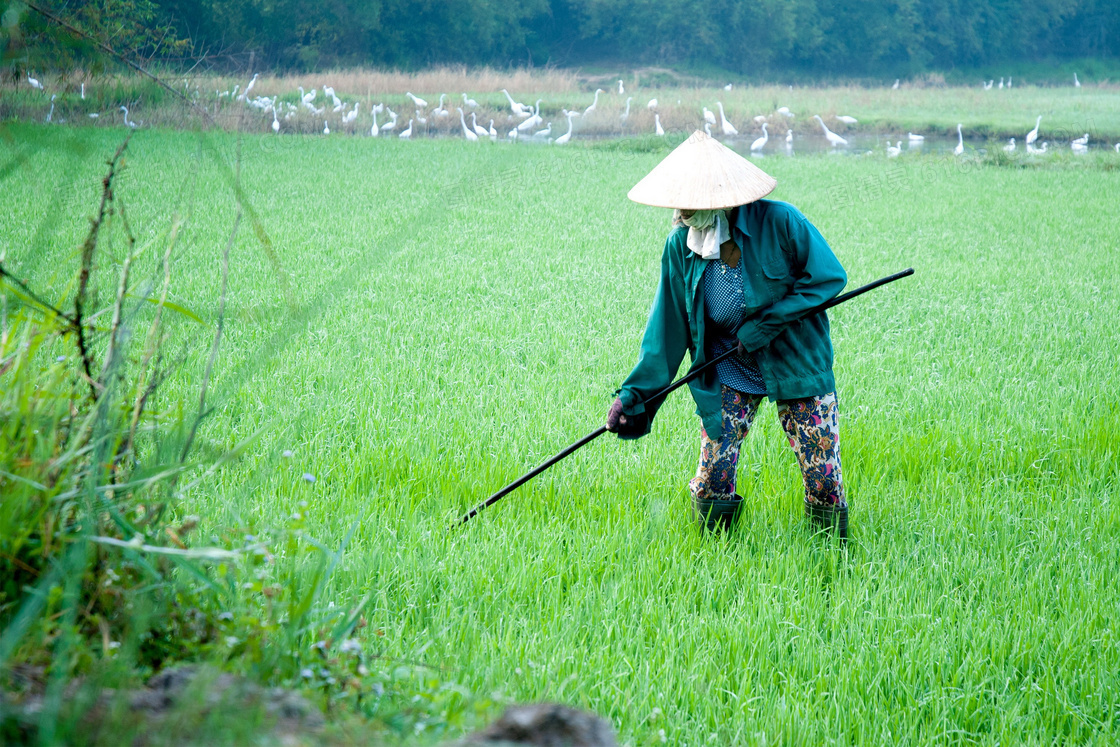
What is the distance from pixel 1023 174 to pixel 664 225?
8880 millimetres

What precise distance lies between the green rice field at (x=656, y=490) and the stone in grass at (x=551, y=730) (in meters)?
0.36

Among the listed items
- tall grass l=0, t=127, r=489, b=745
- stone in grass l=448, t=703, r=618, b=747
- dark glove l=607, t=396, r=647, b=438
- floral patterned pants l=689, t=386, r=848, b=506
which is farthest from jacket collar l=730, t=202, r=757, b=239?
stone in grass l=448, t=703, r=618, b=747

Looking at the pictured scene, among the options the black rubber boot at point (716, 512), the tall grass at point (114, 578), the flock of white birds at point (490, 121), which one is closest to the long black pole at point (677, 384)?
the black rubber boot at point (716, 512)

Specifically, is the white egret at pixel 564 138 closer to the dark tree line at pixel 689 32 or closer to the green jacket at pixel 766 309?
the dark tree line at pixel 689 32

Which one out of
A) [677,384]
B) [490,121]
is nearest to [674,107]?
[490,121]

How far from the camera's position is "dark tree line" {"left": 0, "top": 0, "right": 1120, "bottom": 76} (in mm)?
24031

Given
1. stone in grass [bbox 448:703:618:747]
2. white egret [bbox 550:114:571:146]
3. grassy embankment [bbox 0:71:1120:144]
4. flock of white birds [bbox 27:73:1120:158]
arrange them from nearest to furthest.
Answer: stone in grass [bbox 448:703:618:747] < flock of white birds [bbox 27:73:1120:158] < white egret [bbox 550:114:571:146] < grassy embankment [bbox 0:71:1120:144]

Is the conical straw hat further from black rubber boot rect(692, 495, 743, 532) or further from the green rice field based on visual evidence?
black rubber boot rect(692, 495, 743, 532)

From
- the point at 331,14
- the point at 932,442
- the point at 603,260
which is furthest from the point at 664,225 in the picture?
the point at 331,14

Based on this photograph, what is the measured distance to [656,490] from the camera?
3422mm

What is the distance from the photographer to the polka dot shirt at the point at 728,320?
2.78m

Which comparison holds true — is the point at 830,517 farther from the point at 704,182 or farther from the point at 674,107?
the point at 674,107

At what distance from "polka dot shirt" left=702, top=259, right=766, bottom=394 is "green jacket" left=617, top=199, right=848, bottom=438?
40 millimetres

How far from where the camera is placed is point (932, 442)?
3947mm
